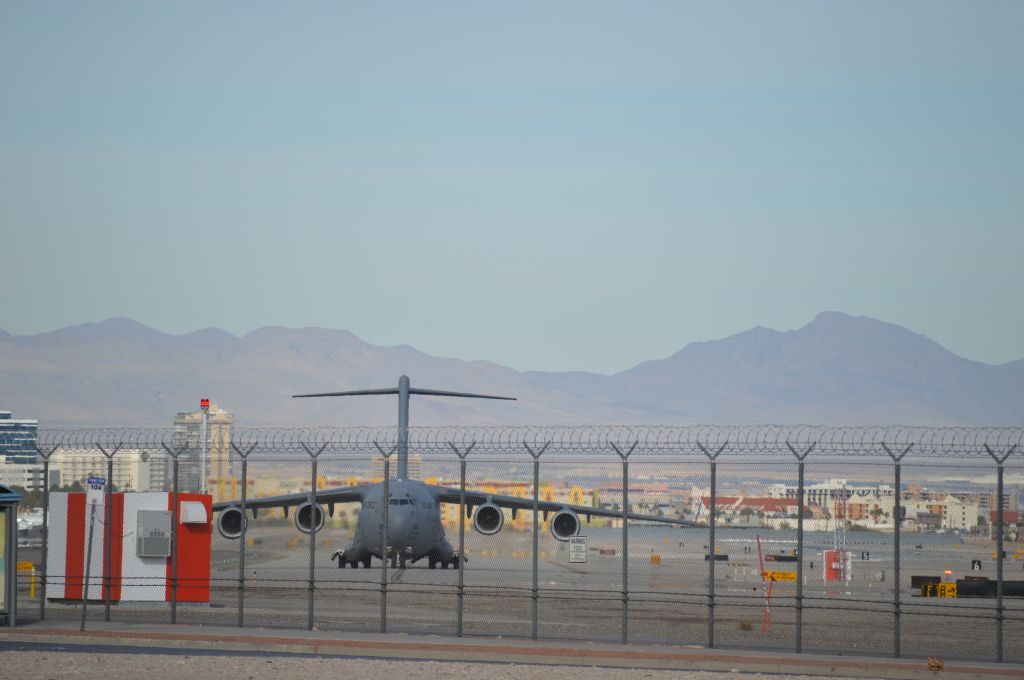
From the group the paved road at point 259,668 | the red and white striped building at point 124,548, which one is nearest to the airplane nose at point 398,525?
the red and white striped building at point 124,548

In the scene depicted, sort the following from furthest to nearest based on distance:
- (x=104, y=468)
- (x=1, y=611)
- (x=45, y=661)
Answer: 1. (x=104, y=468)
2. (x=1, y=611)
3. (x=45, y=661)

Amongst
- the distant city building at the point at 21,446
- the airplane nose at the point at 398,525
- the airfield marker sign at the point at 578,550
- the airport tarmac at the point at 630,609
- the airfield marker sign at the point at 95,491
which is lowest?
the airport tarmac at the point at 630,609

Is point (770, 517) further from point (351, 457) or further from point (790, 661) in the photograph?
point (351, 457)

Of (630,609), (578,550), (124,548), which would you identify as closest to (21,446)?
(124,548)

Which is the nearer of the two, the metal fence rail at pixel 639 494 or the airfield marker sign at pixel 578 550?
the metal fence rail at pixel 639 494

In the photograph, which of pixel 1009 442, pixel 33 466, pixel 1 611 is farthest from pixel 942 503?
pixel 33 466

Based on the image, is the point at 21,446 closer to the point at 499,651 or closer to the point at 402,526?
the point at 499,651

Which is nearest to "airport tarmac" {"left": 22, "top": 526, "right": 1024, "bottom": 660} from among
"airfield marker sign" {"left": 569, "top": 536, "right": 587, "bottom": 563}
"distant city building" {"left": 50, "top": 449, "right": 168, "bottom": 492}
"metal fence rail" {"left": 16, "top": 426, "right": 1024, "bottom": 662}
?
"metal fence rail" {"left": 16, "top": 426, "right": 1024, "bottom": 662}

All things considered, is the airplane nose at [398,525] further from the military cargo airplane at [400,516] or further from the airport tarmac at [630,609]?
the airport tarmac at [630,609]
